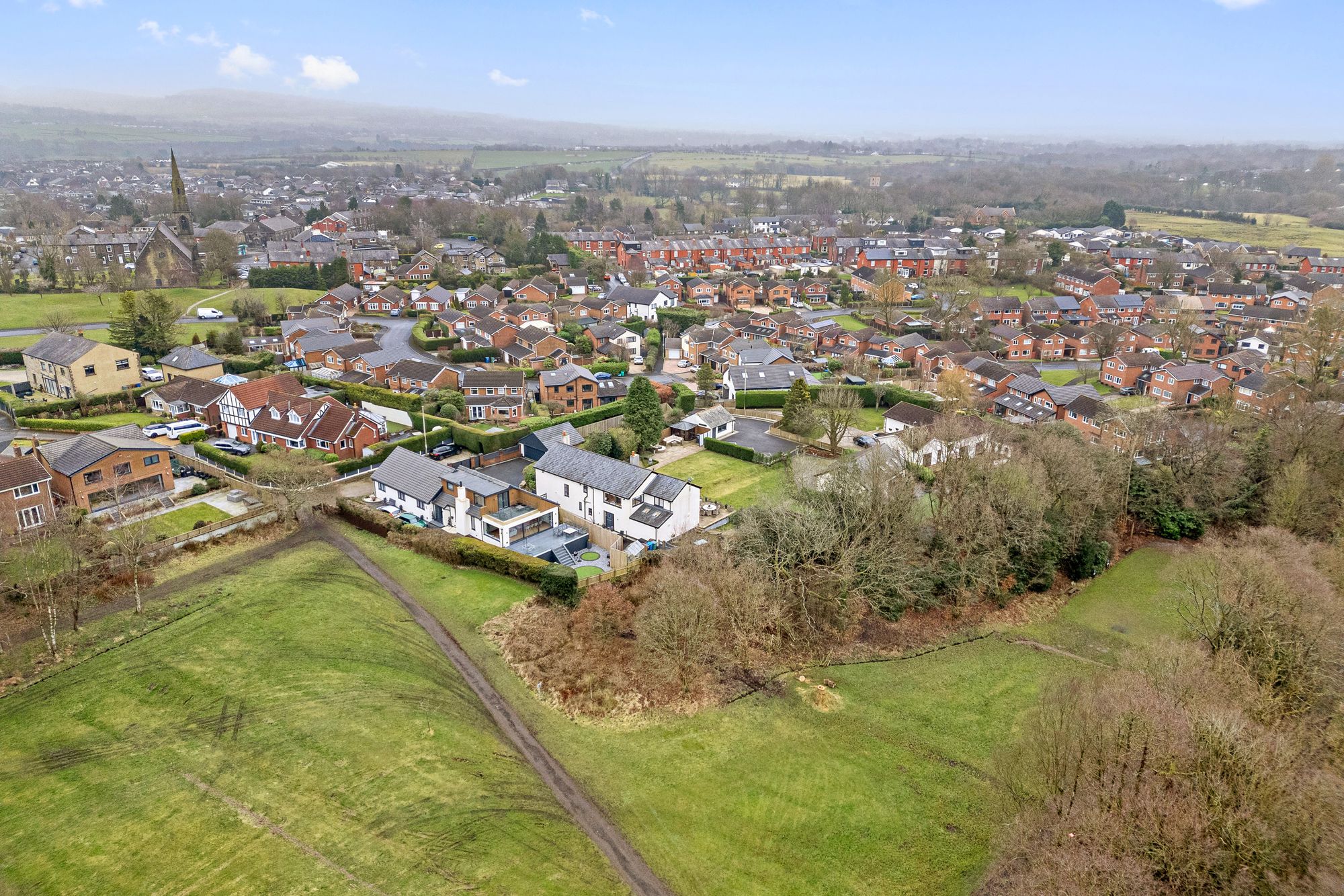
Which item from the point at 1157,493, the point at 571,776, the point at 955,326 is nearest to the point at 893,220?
the point at 955,326

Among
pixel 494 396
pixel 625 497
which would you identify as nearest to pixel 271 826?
pixel 625 497

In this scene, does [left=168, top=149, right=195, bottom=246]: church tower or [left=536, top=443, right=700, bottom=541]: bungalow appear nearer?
[left=536, top=443, right=700, bottom=541]: bungalow

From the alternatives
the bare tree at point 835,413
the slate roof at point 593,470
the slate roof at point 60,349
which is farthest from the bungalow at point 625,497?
the slate roof at point 60,349

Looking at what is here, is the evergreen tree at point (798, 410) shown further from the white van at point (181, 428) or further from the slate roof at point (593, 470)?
the white van at point (181, 428)

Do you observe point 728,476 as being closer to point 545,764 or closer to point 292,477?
point 292,477

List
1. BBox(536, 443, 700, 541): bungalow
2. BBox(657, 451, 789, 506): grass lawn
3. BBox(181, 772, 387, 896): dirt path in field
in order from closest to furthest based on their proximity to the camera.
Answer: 1. BBox(181, 772, 387, 896): dirt path in field
2. BBox(536, 443, 700, 541): bungalow
3. BBox(657, 451, 789, 506): grass lawn

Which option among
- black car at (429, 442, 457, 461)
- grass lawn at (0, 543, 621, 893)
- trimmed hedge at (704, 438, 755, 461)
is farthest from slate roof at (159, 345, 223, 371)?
trimmed hedge at (704, 438, 755, 461)

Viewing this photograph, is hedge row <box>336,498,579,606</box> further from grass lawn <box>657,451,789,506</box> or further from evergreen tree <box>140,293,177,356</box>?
evergreen tree <box>140,293,177,356</box>

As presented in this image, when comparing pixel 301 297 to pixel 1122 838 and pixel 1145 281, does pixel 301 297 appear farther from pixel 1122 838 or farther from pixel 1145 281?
pixel 1145 281
